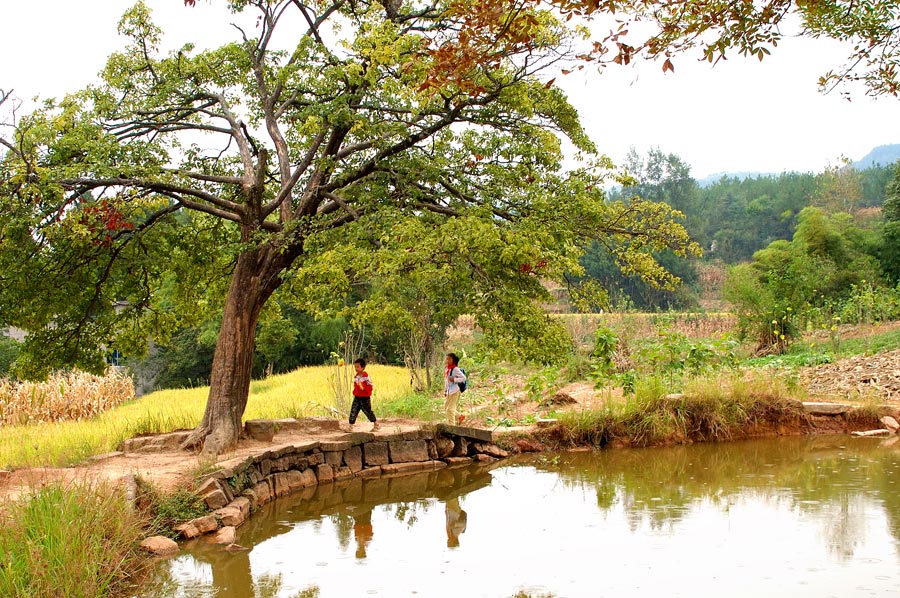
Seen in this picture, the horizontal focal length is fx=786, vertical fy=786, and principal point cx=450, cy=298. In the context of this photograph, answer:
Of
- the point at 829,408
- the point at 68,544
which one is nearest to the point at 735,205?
the point at 829,408

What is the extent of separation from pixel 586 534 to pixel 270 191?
24.9ft

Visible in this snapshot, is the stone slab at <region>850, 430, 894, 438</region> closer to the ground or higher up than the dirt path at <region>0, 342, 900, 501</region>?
closer to the ground

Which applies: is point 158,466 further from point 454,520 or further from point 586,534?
point 586,534

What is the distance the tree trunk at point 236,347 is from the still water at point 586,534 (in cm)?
159

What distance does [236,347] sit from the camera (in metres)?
10.8

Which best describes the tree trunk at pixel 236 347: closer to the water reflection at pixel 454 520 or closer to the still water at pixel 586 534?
the still water at pixel 586 534

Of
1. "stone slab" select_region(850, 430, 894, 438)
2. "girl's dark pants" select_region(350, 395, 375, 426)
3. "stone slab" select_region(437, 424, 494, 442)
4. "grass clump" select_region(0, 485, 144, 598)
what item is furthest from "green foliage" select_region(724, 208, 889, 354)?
"grass clump" select_region(0, 485, 144, 598)

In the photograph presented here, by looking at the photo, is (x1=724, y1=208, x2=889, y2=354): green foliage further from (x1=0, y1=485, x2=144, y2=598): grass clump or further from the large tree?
(x1=0, y1=485, x2=144, y2=598): grass clump

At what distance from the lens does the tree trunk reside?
10.6 m

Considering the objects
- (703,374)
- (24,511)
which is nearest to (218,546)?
(24,511)

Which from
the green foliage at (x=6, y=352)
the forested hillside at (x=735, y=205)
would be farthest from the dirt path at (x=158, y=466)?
the forested hillside at (x=735, y=205)

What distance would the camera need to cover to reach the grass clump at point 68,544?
5297 mm

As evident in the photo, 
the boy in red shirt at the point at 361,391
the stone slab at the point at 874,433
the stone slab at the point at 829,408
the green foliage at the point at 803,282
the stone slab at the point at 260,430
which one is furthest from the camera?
the green foliage at the point at 803,282

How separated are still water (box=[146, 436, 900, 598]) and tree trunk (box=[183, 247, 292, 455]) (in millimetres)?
1586
